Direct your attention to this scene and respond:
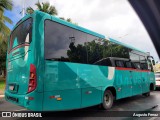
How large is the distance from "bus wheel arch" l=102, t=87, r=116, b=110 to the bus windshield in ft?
Result: 12.8

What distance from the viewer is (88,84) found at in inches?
268

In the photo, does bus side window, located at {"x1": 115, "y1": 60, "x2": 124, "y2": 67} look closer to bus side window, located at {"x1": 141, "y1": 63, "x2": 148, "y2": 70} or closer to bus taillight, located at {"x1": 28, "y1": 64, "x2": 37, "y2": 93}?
bus side window, located at {"x1": 141, "y1": 63, "x2": 148, "y2": 70}

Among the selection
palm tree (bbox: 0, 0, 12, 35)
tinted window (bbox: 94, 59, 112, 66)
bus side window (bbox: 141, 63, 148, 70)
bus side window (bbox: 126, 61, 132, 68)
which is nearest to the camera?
tinted window (bbox: 94, 59, 112, 66)

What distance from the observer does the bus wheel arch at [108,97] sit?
7.79 meters

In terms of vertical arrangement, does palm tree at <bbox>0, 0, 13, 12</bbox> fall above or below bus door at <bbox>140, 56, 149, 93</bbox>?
above

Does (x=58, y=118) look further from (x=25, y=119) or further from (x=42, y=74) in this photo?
(x=42, y=74)

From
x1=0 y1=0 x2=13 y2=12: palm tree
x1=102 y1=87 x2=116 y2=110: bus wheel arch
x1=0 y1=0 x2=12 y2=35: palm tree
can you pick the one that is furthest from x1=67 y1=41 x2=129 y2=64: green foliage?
x1=0 y1=0 x2=13 y2=12: palm tree

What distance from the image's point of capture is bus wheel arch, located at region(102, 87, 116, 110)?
7.79 meters

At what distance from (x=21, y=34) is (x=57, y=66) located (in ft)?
5.84

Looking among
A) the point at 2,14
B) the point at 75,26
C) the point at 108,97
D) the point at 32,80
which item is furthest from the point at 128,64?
the point at 2,14

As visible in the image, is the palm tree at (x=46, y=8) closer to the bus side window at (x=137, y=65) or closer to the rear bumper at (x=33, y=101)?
the bus side window at (x=137, y=65)

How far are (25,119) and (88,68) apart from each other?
108 inches

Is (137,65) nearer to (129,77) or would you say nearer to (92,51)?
(129,77)

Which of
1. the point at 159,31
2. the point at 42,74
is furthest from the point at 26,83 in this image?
the point at 159,31
